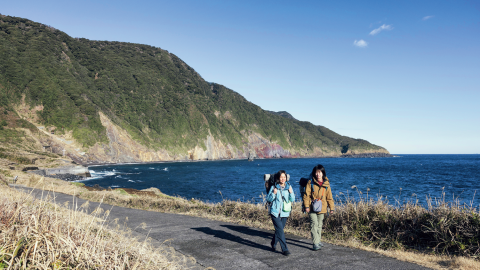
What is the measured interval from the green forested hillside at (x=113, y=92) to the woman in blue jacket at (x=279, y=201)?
82.5m

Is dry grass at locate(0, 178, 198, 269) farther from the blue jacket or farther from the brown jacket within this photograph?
the brown jacket

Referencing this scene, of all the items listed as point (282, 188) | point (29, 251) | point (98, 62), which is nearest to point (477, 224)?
point (282, 188)

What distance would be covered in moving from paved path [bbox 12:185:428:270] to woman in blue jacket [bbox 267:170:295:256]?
390mm

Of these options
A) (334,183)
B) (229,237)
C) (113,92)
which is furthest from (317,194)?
(113,92)

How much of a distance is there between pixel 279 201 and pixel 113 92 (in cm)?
12191

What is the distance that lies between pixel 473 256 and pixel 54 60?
113264mm

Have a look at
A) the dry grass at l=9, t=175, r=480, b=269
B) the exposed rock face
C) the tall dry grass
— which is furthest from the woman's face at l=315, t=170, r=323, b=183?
the exposed rock face

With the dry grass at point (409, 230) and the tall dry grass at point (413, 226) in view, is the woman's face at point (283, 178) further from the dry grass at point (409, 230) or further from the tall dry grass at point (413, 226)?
the tall dry grass at point (413, 226)

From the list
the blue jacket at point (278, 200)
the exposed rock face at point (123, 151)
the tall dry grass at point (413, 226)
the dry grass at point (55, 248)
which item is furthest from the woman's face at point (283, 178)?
the exposed rock face at point (123, 151)

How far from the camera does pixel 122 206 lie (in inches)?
538

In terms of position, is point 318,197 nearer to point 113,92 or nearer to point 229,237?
point 229,237

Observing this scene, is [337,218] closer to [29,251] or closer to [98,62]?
[29,251]

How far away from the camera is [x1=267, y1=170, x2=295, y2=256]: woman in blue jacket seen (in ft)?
20.1

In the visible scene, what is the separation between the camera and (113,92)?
115 metres
